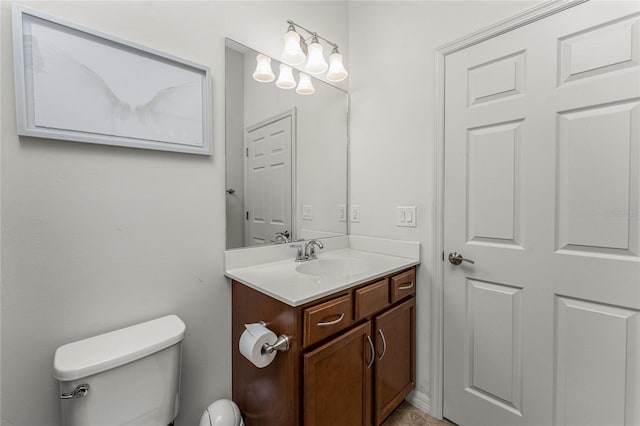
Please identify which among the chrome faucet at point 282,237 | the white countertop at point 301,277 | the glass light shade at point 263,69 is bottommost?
the white countertop at point 301,277

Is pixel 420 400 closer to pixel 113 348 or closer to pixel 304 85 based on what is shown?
pixel 113 348

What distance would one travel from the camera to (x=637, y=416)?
103 cm

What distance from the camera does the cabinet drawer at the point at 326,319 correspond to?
1.01m

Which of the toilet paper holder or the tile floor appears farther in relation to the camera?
the tile floor

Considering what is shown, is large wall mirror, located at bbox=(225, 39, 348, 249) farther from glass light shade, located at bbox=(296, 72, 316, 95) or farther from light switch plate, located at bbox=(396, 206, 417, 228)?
light switch plate, located at bbox=(396, 206, 417, 228)

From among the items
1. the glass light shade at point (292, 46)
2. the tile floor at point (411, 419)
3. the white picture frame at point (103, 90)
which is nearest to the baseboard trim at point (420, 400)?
the tile floor at point (411, 419)

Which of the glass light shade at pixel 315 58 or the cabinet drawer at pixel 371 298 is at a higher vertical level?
A: the glass light shade at pixel 315 58

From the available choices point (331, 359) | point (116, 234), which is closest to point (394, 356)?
point (331, 359)

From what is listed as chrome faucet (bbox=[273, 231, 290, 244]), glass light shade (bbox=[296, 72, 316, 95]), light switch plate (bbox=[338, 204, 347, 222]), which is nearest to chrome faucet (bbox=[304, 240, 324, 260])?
chrome faucet (bbox=[273, 231, 290, 244])

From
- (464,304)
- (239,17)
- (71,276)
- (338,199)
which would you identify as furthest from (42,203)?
(464,304)

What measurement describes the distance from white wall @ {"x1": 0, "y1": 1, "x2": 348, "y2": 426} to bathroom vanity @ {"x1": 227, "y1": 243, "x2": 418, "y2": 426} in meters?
0.17

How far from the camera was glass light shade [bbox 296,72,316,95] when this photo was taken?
5.57ft

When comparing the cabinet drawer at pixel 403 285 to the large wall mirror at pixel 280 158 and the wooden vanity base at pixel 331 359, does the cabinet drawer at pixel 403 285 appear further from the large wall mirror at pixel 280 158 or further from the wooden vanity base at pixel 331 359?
the large wall mirror at pixel 280 158

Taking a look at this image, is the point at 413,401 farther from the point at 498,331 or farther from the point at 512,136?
the point at 512,136
